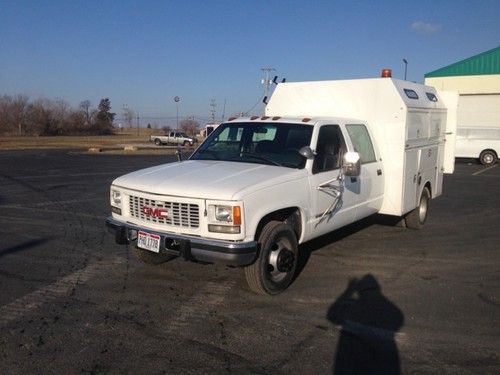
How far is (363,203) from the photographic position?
6.80m

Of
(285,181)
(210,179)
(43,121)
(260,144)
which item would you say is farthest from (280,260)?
(43,121)

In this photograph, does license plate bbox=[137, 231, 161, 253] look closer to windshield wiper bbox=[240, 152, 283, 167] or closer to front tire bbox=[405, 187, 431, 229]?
windshield wiper bbox=[240, 152, 283, 167]

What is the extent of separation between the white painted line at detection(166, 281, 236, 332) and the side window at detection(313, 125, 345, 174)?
5.72ft

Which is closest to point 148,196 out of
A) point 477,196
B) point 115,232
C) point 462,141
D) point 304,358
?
point 115,232

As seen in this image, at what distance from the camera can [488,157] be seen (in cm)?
2494

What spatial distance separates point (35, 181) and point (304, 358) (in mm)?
13573

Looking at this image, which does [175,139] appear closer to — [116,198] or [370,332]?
[116,198]

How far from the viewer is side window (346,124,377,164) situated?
6719mm

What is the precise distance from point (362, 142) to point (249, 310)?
10.7ft

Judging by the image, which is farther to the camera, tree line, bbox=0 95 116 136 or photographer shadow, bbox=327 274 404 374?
tree line, bbox=0 95 116 136

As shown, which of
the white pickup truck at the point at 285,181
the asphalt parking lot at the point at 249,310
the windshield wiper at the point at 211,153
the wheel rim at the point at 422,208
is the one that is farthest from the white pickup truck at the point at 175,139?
the windshield wiper at the point at 211,153

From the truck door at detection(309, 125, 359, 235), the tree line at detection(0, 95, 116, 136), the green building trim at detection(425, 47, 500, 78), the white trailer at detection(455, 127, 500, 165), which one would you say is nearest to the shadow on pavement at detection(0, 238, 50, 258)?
the truck door at detection(309, 125, 359, 235)

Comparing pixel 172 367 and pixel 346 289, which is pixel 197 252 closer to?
pixel 172 367

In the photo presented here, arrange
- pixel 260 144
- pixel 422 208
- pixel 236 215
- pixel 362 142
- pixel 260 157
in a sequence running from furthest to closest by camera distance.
Result: pixel 422 208 < pixel 362 142 < pixel 260 144 < pixel 260 157 < pixel 236 215
